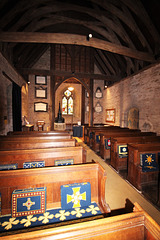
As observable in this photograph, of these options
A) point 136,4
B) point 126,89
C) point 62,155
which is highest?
point 136,4

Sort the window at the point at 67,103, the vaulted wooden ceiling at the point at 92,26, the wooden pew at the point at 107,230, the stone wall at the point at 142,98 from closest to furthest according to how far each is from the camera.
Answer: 1. the wooden pew at the point at 107,230
2. the vaulted wooden ceiling at the point at 92,26
3. the stone wall at the point at 142,98
4. the window at the point at 67,103

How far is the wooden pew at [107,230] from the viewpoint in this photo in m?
0.80

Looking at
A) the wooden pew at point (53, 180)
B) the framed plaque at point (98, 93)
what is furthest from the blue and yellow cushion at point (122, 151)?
the framed plaque at point (98, 93)

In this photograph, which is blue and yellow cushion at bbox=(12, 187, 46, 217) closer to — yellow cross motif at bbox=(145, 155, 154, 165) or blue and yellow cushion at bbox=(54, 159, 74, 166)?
blue and yellow cushion at bbox=(54, 159, 74, 166)

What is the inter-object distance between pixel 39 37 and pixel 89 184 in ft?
15.6

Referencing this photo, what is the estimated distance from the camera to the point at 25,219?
144 cm

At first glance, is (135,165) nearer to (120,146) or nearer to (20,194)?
(120,146)

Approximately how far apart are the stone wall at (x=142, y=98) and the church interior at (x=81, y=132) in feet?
0.15

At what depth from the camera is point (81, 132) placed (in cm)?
899

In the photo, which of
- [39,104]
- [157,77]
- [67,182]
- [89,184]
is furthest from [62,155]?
[39,104]

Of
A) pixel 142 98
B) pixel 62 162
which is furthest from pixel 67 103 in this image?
pixel 62 162

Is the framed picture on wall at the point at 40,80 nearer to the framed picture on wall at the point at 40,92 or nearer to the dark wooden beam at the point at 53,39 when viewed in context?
the framed picture on wall at the point at 40,92

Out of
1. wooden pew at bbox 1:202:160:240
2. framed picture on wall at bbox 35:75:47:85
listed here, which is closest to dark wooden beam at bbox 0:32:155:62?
wooden pew at bbox 1:202:160:240

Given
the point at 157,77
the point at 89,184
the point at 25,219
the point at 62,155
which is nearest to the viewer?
the point at 25,219
